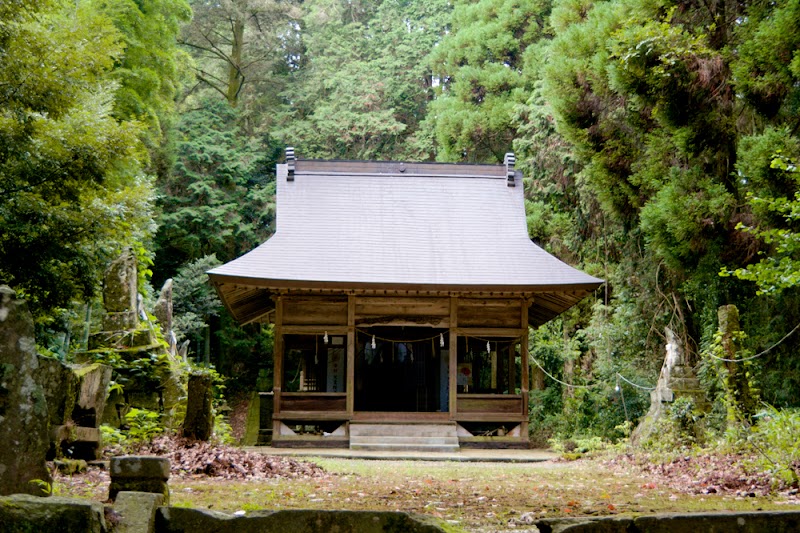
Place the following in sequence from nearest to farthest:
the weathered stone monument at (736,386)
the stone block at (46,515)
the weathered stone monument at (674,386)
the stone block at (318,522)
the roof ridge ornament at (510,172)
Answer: the stone block at (46,515), the stone block at (318,522), the weathered stone monument at (736,386), the weathered stone monument at (674,386), the roof ridge ornament at (510,172)

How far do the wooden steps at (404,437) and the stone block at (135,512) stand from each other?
33.6 feet

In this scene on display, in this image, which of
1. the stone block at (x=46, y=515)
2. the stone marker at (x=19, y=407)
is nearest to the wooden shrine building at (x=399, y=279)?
the stone marker at (x=19, y=407)

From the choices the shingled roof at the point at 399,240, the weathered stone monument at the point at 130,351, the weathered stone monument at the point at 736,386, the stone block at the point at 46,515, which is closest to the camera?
the stone block at the point at 46,515

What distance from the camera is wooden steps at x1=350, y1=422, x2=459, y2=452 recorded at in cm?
1316

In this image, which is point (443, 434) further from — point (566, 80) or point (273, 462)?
point (566, 80)

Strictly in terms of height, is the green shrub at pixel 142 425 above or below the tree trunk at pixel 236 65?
below

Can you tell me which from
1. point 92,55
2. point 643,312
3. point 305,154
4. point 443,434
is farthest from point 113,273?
point 305,154

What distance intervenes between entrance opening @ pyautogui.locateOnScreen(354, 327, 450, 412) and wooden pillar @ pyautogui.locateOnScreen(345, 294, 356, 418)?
3490 mm

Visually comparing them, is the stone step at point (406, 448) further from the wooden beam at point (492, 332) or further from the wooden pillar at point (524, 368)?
the wooden beam at point (492, 332)

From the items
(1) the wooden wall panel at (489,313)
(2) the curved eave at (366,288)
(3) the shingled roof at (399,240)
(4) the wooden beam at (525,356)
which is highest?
(3) the shingled roof at (399,240)

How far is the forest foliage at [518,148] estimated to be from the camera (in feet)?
28.2

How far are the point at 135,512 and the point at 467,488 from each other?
175 inches

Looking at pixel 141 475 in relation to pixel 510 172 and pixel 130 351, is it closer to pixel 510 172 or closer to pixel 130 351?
pixel 130 351

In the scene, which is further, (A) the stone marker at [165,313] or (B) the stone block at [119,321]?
(A) the stone marker at [165,313]
